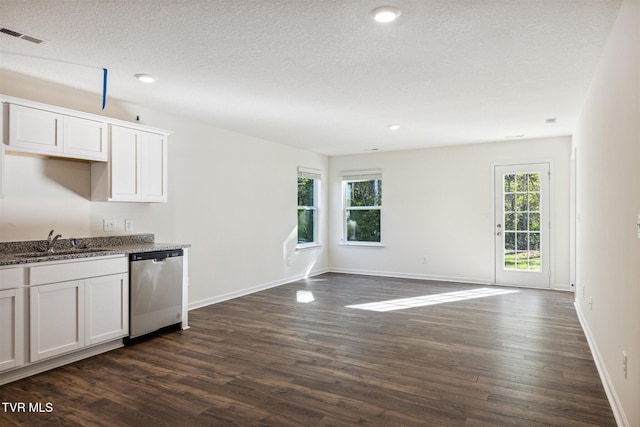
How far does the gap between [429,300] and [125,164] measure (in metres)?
4.10

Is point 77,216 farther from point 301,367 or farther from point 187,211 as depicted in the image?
point 301,367

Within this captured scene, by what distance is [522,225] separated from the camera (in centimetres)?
651

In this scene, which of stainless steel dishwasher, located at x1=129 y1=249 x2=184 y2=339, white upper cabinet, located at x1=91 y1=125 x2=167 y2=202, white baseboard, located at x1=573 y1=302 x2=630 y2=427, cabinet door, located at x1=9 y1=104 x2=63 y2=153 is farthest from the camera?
white upper cabinet, located at x1=91 y1=125 x2=167 y2=202

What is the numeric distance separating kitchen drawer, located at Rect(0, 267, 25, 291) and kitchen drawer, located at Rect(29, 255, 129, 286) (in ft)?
0.21

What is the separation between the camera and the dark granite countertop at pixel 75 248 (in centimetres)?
304

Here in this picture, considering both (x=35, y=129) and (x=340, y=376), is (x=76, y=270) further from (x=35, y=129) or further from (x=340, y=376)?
(x=340, y=376)

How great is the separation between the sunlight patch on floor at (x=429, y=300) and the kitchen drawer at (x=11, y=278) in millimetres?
3477

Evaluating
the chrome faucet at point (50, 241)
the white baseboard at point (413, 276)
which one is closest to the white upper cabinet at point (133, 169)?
the chrome faucet at point (50, 241)

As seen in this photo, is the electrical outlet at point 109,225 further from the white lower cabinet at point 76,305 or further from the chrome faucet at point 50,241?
the white lower cabinet at point 76,305

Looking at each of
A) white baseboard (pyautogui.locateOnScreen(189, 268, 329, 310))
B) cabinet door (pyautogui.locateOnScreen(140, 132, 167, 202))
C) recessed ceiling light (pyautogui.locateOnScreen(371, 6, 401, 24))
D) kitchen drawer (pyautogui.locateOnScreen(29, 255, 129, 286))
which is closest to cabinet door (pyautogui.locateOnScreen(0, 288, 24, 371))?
kitchen drawer (pyautogui.locateOnScreen(29, 255, 129, 286))

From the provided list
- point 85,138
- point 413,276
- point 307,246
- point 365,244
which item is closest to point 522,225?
point 413,276

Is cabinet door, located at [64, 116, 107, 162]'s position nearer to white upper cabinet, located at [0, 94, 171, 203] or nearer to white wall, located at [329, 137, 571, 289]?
white upper cabinet, located at [0, 94, 171, 203]

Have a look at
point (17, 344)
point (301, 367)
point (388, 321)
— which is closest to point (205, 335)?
point (301, 367)

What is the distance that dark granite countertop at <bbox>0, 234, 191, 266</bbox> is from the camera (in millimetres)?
3037
